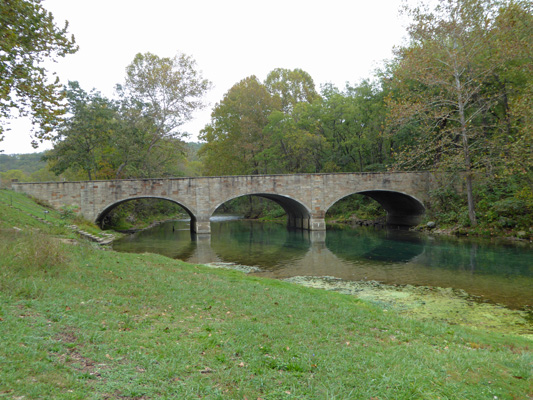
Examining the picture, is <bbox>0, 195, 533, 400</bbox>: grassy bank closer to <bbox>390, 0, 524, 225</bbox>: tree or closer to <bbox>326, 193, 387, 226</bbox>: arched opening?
<bbox>390, 0, 524, 225</bbox>: tree

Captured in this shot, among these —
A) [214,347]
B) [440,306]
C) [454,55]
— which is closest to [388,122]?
[454,55]

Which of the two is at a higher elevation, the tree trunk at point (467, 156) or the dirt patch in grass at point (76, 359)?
the tree trunk at point (467, 156)

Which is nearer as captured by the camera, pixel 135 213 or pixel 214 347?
pixel 214 347

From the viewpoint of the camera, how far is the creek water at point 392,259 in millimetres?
13555

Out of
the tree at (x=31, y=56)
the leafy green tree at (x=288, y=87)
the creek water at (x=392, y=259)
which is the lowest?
the creek water at (x=392, y=259)

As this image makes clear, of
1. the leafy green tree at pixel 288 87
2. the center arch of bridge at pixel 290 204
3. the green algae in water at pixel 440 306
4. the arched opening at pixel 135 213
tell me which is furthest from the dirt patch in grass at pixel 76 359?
the leafy green tree at pixel 288 87

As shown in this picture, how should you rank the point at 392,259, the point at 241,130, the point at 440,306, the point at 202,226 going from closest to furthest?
1. the point at 440,306
2. the point at 392,259
3. the point at 202,226
4. the point at 241,130

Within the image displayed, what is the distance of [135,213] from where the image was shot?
44969 millimetres

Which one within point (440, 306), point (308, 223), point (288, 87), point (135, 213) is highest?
point (288, 87)

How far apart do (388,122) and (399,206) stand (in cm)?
1396

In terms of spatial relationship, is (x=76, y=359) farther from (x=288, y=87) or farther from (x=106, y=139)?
(x=288, y=87)

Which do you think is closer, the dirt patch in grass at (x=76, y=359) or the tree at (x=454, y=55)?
the dirt patch in grass at (x=76, y=359)

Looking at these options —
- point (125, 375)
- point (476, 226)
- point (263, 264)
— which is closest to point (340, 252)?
point (263, 264)

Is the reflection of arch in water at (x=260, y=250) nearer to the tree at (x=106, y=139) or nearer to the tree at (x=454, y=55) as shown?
the tree at (x=454, y=55)
